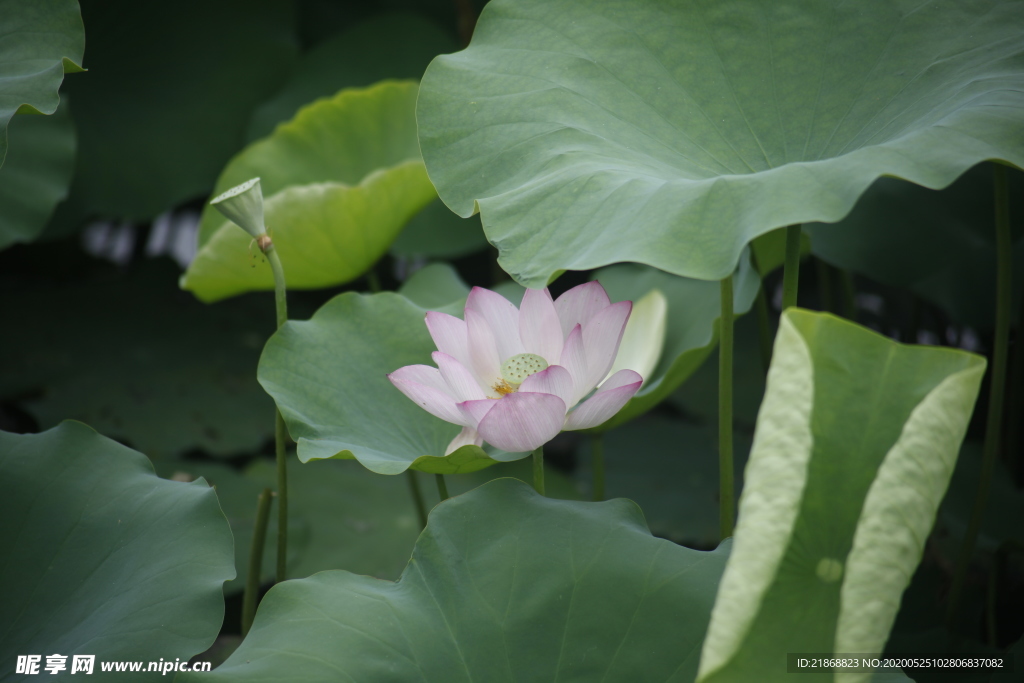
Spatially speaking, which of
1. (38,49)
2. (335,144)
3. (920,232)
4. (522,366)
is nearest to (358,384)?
(522,366)

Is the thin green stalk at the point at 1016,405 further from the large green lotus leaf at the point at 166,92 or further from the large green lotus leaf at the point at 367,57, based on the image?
the large green lotus leaf at the point at 166,92

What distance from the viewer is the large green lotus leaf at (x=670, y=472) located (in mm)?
1353

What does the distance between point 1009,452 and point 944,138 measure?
1.11 metres

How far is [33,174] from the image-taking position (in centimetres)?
123

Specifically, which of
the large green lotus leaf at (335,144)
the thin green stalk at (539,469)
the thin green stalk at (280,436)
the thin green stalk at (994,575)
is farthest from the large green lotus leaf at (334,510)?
the thin green stalk at (994,575)

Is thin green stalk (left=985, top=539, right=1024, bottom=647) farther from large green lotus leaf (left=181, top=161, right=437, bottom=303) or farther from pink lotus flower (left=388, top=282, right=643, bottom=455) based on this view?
large green lotus leaf (left=181, top=161, right=437, bottom=303)

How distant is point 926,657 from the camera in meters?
1.00

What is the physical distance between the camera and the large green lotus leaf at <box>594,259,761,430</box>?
3.10 feet

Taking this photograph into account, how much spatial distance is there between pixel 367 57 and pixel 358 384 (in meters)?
1.21

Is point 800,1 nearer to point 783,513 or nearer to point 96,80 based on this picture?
point 783,513

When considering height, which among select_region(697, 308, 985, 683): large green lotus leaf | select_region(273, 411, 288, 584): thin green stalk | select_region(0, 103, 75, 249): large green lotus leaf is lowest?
select_region(273, 411, 288, 584): thin green stalk

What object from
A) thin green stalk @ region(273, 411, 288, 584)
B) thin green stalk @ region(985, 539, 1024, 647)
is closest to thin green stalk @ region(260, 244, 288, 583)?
thin green stalk @ region(273, 411, 288, 584)

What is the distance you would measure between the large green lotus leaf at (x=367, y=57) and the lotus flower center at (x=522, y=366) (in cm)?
124

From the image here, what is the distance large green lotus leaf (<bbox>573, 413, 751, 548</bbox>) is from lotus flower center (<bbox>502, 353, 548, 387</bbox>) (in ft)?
2.29
